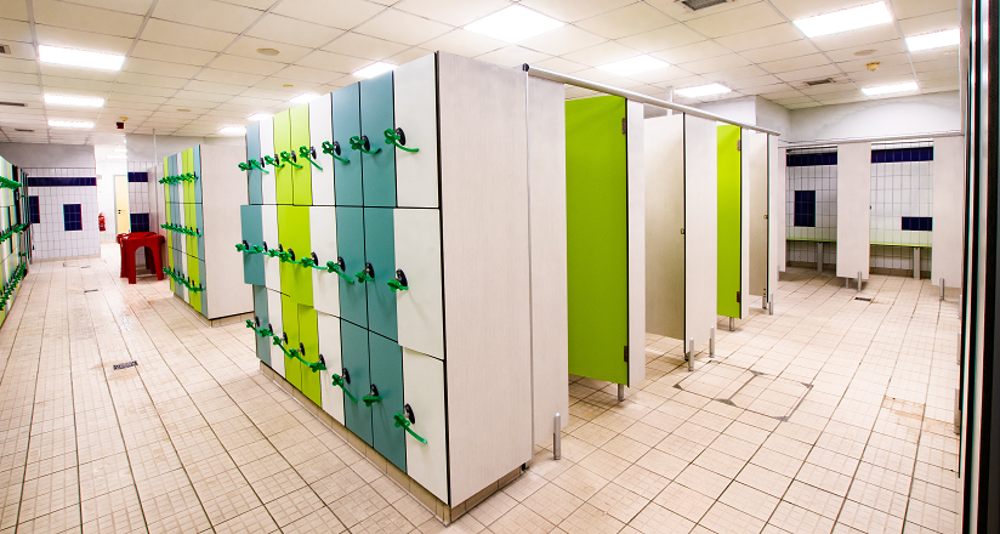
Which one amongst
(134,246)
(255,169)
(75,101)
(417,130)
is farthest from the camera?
(134,246)

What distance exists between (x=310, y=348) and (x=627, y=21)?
406cm

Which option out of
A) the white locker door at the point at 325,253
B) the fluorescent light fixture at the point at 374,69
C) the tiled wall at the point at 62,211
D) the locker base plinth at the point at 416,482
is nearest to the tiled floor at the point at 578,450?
the locker base plinth at the point at 416,482

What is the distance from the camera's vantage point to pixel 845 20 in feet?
15.6

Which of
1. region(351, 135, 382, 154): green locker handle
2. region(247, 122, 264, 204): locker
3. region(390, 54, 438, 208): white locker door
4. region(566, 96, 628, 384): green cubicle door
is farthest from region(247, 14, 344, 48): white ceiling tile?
region(390, 54, 438, 208): white locker door

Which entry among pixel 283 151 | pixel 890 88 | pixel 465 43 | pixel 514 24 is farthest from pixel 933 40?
pixel 283 151

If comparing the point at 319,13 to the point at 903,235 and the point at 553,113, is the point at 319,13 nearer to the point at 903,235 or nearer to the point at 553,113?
the point at 553,113

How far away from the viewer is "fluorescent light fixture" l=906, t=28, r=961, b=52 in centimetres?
516

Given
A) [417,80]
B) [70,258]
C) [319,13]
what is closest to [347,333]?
[417,80]

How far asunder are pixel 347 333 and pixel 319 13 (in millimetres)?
3053

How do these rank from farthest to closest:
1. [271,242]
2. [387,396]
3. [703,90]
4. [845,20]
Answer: [703,90] → [845,20] → [271,242] → [387,396]

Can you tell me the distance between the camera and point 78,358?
5.03m

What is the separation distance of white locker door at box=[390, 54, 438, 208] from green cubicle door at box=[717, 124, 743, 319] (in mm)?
4105

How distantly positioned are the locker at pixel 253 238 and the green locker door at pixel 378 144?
1878mm

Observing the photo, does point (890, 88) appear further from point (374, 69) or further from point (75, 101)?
point (75, 101)
